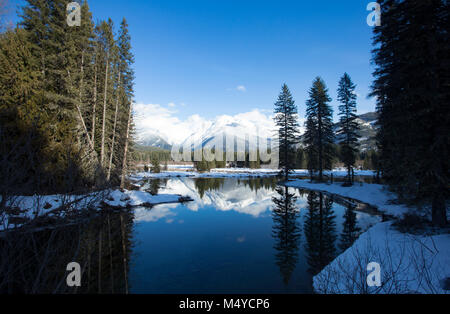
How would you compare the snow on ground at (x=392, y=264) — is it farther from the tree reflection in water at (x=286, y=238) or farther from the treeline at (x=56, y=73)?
the treeline at (x=56, y=73)

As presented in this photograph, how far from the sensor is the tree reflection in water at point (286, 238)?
7.95m

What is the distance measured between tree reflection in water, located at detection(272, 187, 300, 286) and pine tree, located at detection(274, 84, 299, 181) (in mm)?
21526

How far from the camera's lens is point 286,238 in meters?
11.0

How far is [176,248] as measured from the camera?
10.0m

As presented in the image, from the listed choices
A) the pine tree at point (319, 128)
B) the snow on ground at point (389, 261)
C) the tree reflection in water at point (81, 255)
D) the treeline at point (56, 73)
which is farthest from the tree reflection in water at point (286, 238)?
the pine tree at point (319, 128)

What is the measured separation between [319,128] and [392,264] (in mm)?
29126

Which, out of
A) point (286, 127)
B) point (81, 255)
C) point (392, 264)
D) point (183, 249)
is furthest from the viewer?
point (286, 127)

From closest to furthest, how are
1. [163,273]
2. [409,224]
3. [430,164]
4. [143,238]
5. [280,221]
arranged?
[163,273]
[430,164]
[409,224]
[143,238]
[280,221]

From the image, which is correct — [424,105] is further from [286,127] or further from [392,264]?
[286,127]

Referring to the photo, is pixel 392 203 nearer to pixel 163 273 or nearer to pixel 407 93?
pixel 407 93

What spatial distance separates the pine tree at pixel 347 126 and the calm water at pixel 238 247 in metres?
13.2

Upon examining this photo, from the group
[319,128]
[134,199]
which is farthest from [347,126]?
[134,199]
